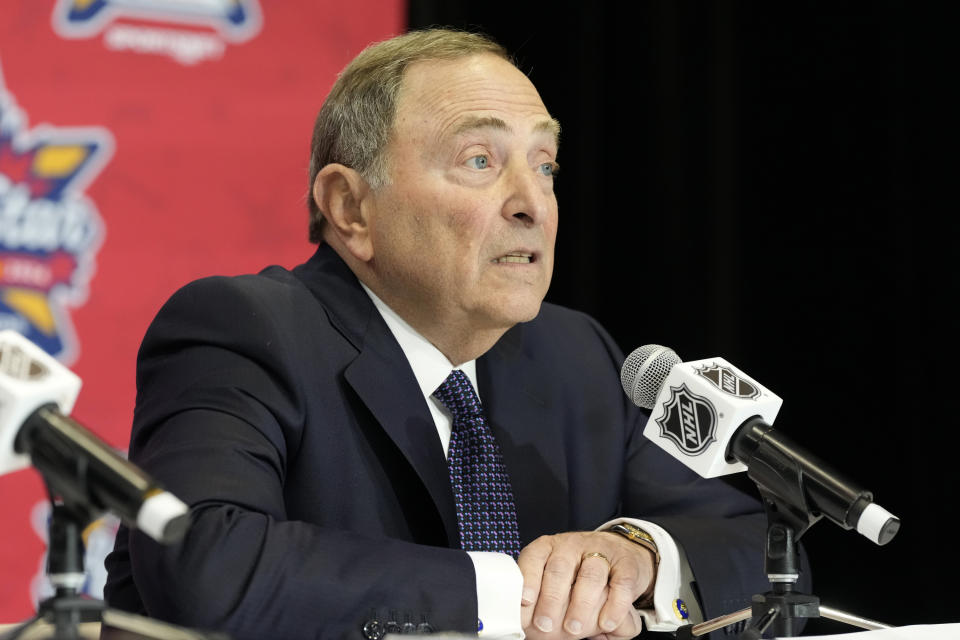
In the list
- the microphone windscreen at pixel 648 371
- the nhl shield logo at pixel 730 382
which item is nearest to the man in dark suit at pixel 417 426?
the microphone windscreen at pixel 648 371

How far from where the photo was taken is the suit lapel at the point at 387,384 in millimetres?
2094

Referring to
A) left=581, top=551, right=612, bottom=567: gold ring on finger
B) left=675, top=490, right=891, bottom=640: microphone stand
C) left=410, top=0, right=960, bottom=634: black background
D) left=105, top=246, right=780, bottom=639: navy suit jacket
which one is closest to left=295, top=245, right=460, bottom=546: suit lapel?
left=105, top=246, right=780, bottom=639: navy suit jacket

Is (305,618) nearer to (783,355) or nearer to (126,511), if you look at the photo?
(126,511)

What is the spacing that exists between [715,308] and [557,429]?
1.71 m

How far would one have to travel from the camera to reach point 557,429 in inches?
94.3

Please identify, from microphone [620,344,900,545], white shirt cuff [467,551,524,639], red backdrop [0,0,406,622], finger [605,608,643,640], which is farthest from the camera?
red backdrop [0,0,406,622]

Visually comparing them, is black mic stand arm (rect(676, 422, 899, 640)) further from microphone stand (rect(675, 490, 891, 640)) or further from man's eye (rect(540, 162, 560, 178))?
man's eye (rect(540, 162, 560, 178))

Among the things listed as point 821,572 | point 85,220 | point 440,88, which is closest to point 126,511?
point 440,88

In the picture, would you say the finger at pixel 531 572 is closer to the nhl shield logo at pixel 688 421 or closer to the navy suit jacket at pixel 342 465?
the navy suit jacket at pixel 342 465

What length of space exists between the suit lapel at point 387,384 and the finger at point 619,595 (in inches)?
13.1

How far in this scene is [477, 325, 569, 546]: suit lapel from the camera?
7.46 feet

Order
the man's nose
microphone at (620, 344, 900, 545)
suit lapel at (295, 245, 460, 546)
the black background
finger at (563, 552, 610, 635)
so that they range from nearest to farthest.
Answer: microphone at (620, 344, 900, 545), finger at (563, 552, 610, 635), suit lapel at (295, 245, 460, 546), the man's nose, the black background

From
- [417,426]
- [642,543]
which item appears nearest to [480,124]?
[417,426]

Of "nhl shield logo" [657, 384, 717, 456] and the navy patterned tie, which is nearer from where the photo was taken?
"nhl shield logo" [657, 384, 717, 456]
